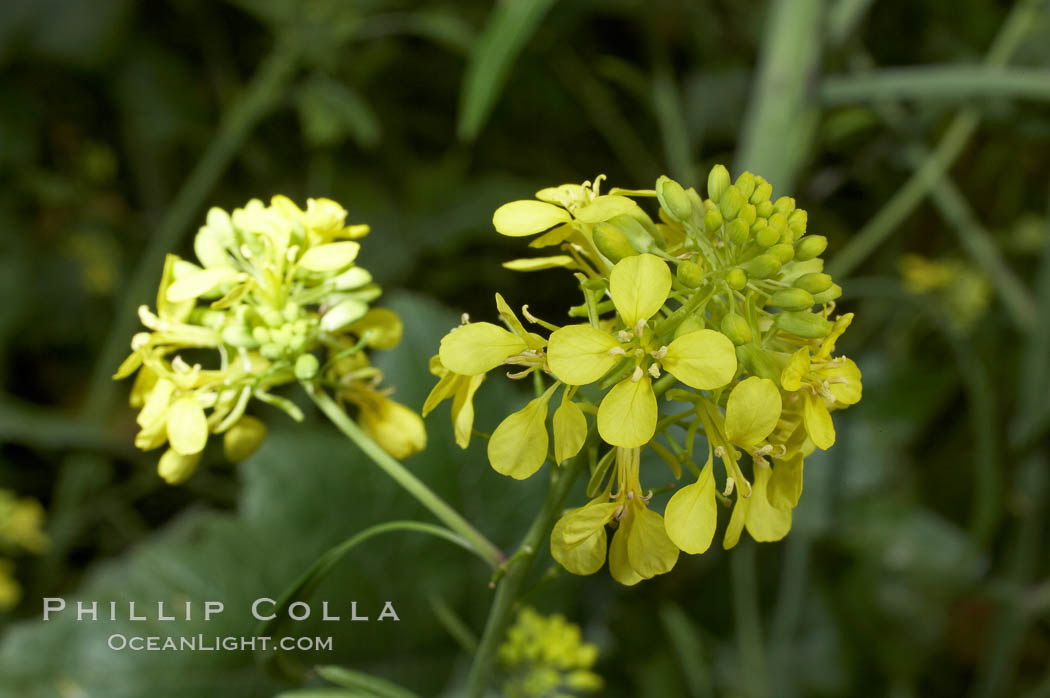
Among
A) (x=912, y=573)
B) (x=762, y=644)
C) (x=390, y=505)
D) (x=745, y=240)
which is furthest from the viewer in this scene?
(x=912, y=573)

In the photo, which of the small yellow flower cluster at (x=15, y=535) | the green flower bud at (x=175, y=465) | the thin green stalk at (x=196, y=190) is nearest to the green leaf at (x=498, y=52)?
the green flower bud at (x=175, y=465)

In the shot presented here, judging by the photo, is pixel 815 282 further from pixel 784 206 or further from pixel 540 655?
pixel 540 655

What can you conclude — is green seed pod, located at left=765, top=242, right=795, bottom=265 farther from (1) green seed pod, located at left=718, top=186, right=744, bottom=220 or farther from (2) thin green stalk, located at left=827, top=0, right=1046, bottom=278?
(2) thin green stalk, located at left=827, top=0, right=1046, bottom=278

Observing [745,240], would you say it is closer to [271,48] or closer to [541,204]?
[541,204]

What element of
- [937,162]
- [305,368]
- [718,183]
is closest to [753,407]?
[718,183]

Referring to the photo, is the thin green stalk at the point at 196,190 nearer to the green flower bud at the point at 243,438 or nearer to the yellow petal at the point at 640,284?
the green flower bud at the point at 243,438

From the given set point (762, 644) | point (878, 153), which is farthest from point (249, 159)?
point (762, 644)

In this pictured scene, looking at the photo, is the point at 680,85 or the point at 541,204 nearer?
the point at 541,204

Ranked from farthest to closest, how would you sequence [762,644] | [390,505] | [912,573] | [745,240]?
[912,573]
[762,644]
[390,505]
[745,240]
